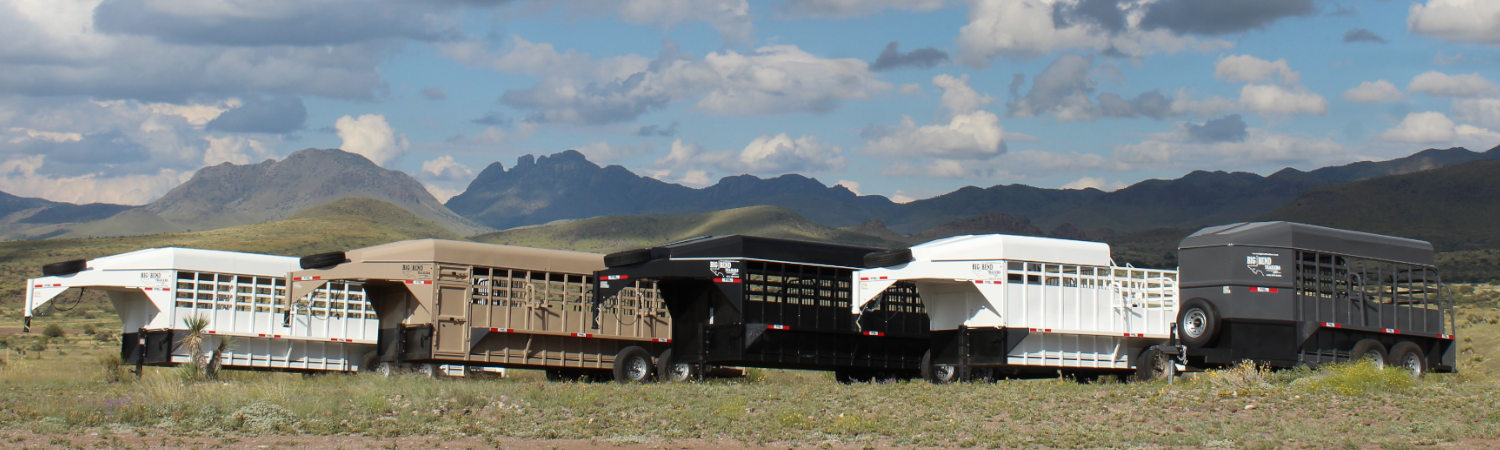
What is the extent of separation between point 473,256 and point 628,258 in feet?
9.37

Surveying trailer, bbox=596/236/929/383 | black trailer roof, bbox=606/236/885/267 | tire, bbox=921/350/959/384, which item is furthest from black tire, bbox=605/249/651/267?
tire, bbox=921/350/959/384

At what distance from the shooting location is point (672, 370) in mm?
26625

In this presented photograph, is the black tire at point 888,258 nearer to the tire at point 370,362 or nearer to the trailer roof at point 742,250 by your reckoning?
the trailer roof at point 742,250

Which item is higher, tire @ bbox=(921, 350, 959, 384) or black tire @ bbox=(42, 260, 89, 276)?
black tire @ bbox=(42, 260, 89, 276)

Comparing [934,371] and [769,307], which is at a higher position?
[769,307]

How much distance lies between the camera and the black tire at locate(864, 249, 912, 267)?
2481 cm

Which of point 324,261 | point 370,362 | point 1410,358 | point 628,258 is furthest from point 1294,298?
point 370,362

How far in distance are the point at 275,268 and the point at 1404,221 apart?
532 ft

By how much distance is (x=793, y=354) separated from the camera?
25.3m

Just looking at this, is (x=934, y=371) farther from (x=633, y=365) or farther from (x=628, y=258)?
(x=628, y=258)

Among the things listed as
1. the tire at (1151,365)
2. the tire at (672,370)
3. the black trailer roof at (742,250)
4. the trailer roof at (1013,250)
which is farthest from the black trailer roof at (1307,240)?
the tire at (672,370)

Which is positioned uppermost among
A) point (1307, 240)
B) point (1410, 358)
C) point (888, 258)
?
point (1307, 240)

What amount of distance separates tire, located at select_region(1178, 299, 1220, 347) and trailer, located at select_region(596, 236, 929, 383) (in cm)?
507

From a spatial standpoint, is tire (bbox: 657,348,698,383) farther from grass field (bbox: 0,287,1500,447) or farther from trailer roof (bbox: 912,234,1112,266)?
trailer roof (bbox: 912,234,1112,266)
